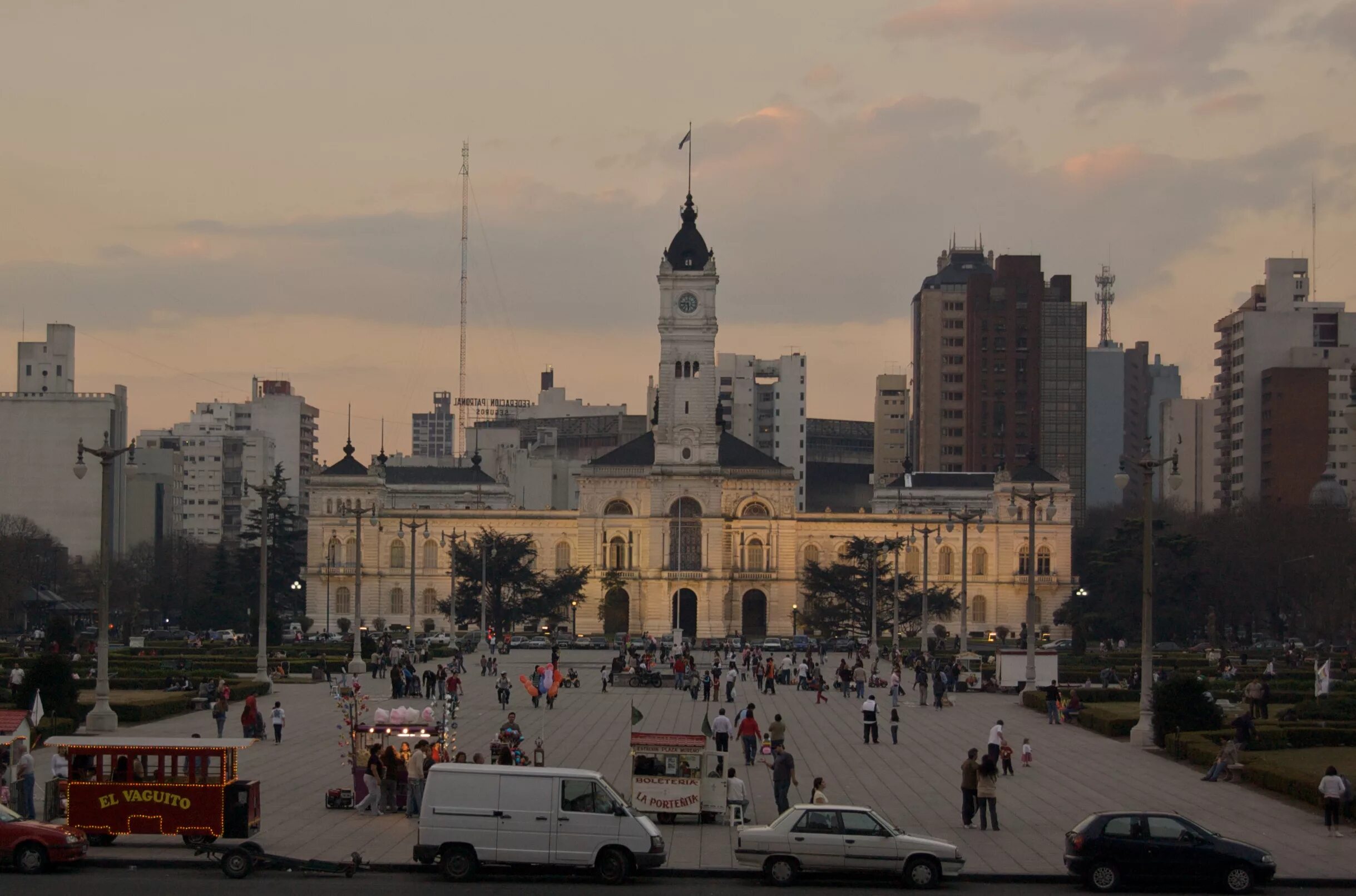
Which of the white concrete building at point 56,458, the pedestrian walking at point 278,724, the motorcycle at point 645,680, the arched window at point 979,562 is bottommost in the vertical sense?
the motorcycle at point 645,680

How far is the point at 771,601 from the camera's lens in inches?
5581

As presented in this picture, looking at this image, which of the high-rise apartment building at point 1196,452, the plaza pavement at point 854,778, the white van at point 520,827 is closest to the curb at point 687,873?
the plaza pavement at point 854,778

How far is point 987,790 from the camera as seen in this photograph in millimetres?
35312

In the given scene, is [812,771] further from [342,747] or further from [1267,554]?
→ [1267,554]

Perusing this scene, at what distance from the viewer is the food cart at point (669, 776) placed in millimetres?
35719

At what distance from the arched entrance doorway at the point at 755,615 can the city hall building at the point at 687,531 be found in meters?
0.09

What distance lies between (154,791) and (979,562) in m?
119

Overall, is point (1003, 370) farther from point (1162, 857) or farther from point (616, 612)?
point (1162, 857)

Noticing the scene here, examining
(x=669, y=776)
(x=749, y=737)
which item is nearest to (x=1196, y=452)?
(x=749, y=737)

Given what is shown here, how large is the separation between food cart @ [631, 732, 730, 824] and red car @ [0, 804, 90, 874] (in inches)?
415

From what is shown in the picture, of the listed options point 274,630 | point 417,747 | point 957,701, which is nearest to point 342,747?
point 417,747

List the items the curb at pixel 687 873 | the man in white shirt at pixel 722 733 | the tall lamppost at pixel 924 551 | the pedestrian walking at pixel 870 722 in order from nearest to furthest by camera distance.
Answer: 1. the curb at pixel 687 873
2. the man in white shirt at pixel 722 733
3. the pedestrian walking at pixel 870 722
4. the tall lamppost at pixel 924 551

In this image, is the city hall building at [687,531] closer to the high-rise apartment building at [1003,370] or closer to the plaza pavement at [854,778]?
the high-rise apartment building at [1003,370]

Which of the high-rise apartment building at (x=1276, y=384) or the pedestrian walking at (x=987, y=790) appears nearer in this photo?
the pedestrian walking at (x=987, y=790)
